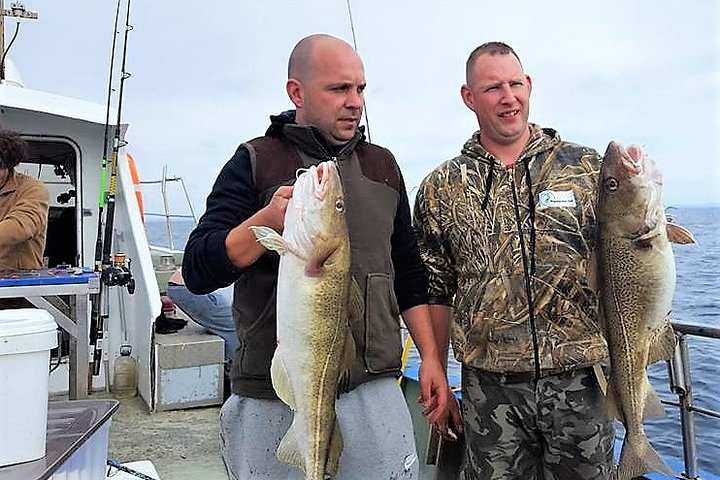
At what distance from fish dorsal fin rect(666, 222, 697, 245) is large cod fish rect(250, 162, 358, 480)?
3.97ft

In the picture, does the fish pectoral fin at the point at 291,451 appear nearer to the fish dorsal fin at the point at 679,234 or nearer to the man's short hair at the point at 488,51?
the fish dorsal fin at the point at 679,234

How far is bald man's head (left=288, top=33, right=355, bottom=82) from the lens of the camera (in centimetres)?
241

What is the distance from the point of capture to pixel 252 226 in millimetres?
2139

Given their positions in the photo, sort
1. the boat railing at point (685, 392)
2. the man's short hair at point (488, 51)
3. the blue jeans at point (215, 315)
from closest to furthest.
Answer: the man's short hair at point (488, 51), the boat railing at point (685, 392), the blue jeans at point (215, 315)

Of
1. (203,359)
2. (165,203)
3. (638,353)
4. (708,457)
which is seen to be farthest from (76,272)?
(165,203)

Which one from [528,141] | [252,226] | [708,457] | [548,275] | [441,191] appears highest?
[528,141]

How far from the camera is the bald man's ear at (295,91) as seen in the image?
8.09ft

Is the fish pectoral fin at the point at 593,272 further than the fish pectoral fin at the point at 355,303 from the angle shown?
Yes

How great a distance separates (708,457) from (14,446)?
721cm

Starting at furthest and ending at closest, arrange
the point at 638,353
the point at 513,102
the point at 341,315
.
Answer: the point at 513,102, the point at 638,353, the point at 341,315

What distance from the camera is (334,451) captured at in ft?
7.41

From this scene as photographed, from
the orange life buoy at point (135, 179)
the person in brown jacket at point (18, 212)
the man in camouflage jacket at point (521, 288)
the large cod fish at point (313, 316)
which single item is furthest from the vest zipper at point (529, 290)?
the orange life buoy at point (135, 179)

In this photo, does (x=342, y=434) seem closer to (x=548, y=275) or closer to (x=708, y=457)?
(x=548, y=275)

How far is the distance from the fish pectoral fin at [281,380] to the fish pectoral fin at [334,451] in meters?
0.17
